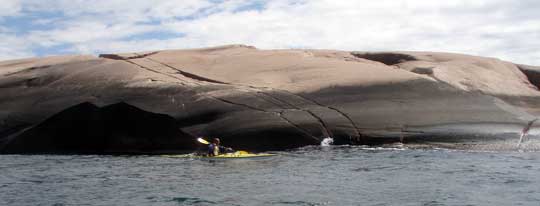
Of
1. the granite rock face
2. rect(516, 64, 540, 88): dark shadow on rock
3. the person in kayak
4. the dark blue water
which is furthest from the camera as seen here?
rect(516, 64, 540, 88): dark shadow on rock

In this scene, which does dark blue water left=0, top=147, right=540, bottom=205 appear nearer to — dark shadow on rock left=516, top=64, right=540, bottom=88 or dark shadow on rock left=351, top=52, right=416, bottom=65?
dark shadow on rock left=351, top=52, right=416, bottom=65

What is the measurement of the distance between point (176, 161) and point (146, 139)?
296 cm

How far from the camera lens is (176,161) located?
1897 centimetres

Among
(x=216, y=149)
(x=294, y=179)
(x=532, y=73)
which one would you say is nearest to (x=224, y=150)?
(x=216, y=149)

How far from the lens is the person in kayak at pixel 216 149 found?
19.3 meters

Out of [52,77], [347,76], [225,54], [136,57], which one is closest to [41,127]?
[52,77]

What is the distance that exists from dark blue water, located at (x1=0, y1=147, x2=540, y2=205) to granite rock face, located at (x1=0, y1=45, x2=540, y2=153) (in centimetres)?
116

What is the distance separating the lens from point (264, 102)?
2125 cm

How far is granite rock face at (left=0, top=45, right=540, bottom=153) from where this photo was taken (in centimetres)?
2028

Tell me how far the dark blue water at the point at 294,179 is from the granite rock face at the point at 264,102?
1163 millimetres

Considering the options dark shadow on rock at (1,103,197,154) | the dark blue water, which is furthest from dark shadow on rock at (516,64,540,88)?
dark shadow on rock at (1,103,197,154)

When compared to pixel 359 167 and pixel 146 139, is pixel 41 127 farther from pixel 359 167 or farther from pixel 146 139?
pixel 359 167

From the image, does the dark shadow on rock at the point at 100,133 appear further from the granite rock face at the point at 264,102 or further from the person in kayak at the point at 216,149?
the person in kayak at the point at 216,149

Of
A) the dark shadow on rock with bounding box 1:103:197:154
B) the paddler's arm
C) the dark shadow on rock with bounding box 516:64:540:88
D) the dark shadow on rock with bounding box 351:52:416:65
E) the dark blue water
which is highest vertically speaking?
the dark shadow on rock with bounding box 351:52:416:65
